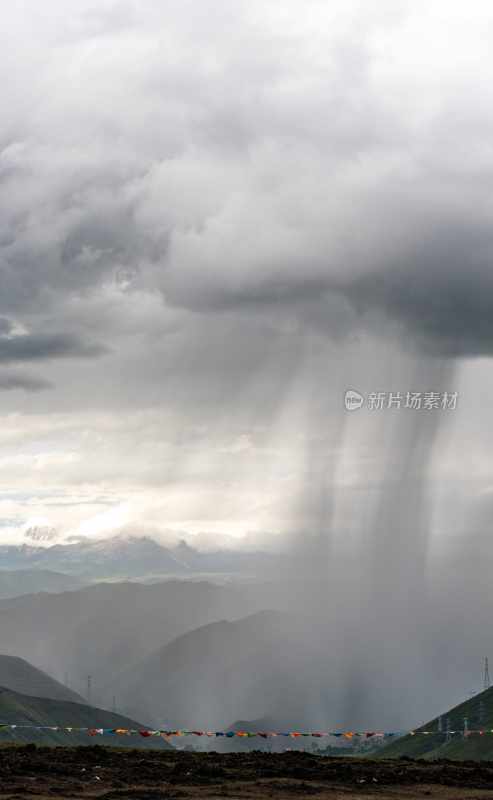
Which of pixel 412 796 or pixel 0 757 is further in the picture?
pixel 0 757

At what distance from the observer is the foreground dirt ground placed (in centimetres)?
7625

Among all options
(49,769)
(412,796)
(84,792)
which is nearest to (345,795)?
(412,796)

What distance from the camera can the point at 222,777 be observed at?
8550cm

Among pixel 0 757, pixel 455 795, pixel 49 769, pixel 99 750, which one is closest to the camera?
pixel 455 795

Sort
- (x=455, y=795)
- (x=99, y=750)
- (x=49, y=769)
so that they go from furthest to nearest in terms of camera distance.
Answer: (x=99, y=750)
(x=49, y=769)
(x=455, y=795)

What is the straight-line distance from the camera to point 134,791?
75875mm

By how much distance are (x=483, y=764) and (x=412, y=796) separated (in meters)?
32.6

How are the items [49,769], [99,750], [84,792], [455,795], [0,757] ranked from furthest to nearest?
[99,750] → [0,757] → [49,769] → [455,795] → [84,792]

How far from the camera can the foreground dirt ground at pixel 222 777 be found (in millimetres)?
76250

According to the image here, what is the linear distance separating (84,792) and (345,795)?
2109 cm

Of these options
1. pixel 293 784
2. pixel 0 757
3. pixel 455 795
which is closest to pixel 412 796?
pixel 455 795

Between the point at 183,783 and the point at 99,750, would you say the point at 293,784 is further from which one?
the point at 99,750

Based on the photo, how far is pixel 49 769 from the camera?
85875 mm

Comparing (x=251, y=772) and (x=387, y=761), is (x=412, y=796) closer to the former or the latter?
(x=251, y=772)
